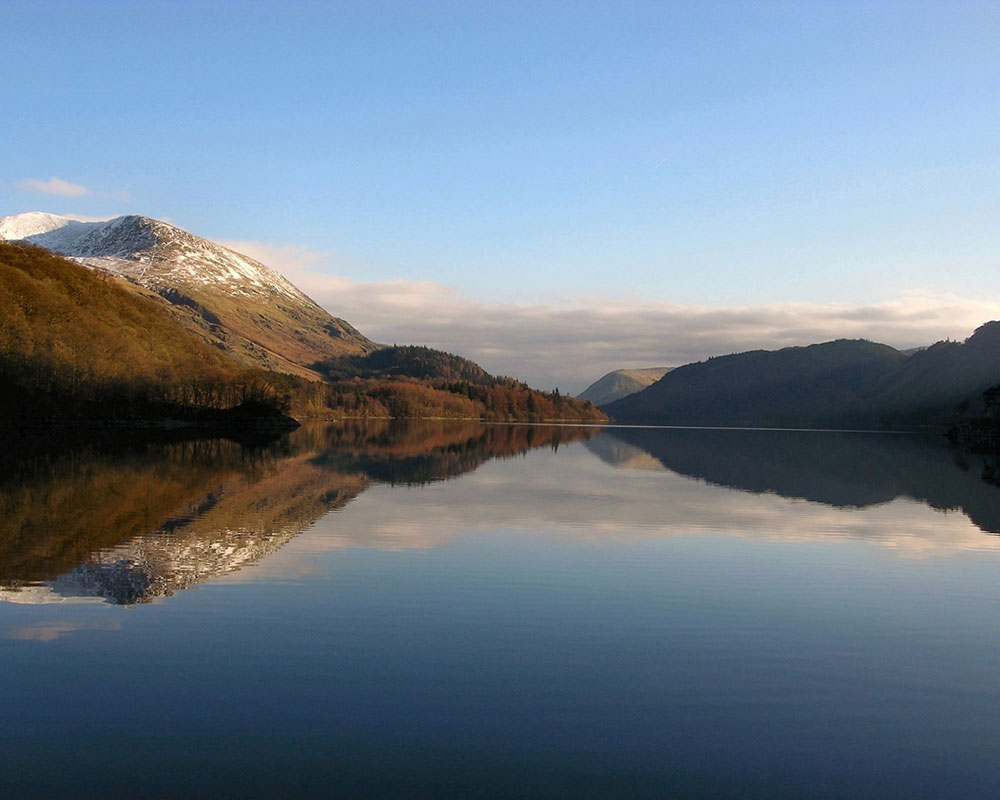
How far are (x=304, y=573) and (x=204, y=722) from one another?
9500mm

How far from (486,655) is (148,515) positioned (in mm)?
18387

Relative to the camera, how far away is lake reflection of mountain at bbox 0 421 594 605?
18.1m

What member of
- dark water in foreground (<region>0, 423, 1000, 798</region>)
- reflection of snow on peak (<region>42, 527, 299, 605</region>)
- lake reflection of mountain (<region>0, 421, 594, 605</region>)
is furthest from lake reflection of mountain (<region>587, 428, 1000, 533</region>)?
reflection of snow on peak (<region>42, 527, 299, 605</region>)

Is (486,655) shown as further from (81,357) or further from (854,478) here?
(81,357)

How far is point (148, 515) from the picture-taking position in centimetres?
2767

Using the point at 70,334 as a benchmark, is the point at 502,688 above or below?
below

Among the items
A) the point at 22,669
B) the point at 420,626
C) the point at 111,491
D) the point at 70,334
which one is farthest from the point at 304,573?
the point at 70,334

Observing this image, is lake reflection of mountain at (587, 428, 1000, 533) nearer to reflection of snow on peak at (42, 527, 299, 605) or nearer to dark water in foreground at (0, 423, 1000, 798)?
dark water in foreground at (0, 423, 1000, 798)

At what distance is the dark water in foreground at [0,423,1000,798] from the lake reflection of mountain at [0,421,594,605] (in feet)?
0.62

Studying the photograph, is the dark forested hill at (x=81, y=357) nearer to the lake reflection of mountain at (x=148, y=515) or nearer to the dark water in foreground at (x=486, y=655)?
the lake reflection of mountain at (x=148, y=515)

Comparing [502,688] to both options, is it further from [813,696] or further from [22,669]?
[22,669]

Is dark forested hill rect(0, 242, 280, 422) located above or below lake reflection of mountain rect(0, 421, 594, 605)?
above

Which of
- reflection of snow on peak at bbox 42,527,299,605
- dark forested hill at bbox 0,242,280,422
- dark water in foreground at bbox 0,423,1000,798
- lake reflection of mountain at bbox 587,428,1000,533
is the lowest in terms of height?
lake reflection of mountain at bbox 587,428,1000,533

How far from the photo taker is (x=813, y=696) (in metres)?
11.8
